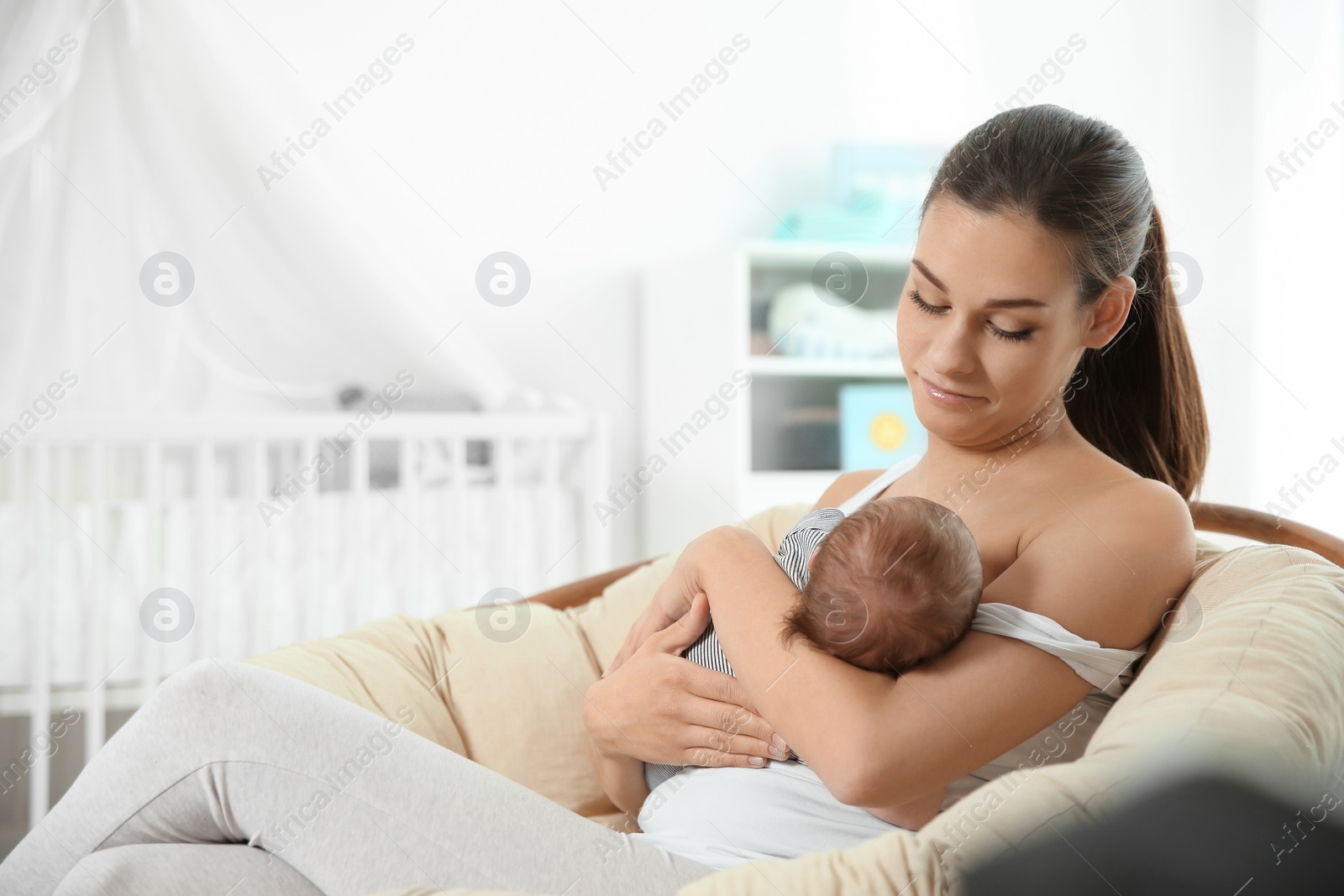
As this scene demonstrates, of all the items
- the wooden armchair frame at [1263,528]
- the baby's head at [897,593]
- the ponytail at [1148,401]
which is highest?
the ponytail at [1148,401]

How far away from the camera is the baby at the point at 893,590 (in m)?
A: 0.77

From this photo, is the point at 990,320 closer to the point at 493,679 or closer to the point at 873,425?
the point at 493,679

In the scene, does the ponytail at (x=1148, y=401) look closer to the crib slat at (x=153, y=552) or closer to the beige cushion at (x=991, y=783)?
the beige cushion at (x=991, y=783)

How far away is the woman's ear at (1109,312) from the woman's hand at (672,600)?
40cm

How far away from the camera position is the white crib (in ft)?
6.31

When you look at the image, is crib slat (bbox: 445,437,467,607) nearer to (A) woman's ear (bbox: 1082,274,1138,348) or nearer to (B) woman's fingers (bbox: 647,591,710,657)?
(B) woman's fingers (bbox: 647,591,710,657)

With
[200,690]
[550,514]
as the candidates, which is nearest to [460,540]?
[550,514]

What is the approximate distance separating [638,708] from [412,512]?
4.40 feet

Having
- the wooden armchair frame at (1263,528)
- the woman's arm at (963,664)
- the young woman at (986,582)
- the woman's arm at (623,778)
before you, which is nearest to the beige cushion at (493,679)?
the woman's arm at (623,778)

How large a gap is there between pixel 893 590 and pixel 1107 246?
1.26ft

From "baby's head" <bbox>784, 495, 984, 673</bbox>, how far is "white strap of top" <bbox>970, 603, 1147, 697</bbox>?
2cm

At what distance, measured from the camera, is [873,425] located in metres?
2.74

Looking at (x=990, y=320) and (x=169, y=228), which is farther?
(x=169, y=228)

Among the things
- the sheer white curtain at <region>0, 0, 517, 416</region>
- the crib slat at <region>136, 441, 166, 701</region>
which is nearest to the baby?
the crib slat at <region>136, 441, 166, 701</region>
